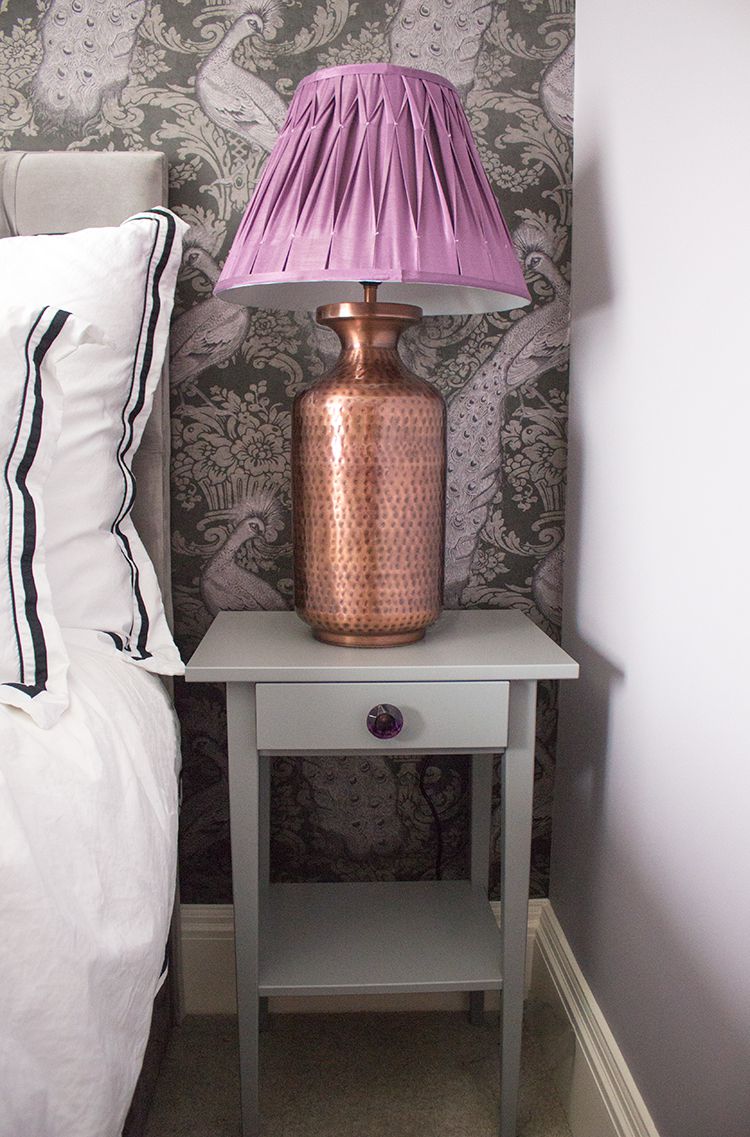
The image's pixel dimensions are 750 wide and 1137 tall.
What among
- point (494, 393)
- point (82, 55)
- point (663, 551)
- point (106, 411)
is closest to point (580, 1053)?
point (663, 551)

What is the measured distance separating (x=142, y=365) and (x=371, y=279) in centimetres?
39

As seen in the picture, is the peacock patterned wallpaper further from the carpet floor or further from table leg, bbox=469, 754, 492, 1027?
the carpet floor

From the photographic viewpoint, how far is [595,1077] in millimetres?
1246

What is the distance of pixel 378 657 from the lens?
1214 millimetres

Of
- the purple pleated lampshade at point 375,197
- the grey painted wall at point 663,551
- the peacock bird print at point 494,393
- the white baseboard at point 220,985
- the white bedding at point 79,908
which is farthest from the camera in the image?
the white baseboard at point 220,985

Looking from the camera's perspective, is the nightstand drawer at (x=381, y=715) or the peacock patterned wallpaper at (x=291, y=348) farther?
the peacock patterned wallpaper at (x=291, y=348)

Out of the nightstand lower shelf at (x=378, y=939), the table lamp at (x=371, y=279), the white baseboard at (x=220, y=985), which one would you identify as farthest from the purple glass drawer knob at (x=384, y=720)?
the white baseboard at (x=220, y=985)

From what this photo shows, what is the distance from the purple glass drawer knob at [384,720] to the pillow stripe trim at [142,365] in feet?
1.09

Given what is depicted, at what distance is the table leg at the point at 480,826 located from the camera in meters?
1.51

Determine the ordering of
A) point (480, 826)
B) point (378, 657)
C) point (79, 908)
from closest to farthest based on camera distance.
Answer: point (79, 908), point (378, 657), point (480, 826)

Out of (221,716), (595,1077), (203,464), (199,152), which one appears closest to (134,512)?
(203,464)

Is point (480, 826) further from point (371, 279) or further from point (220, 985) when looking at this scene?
point (371, 279)

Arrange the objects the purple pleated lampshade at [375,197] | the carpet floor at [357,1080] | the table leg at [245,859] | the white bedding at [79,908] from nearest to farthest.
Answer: the white bedding at [79,908] → the purple pleated lampshade at [375,197] → the table leg at [245,859] → the carpet floor at [357,1080]

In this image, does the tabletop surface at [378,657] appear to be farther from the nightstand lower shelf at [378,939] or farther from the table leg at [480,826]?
the nightstand lower shelf at [378,939]
